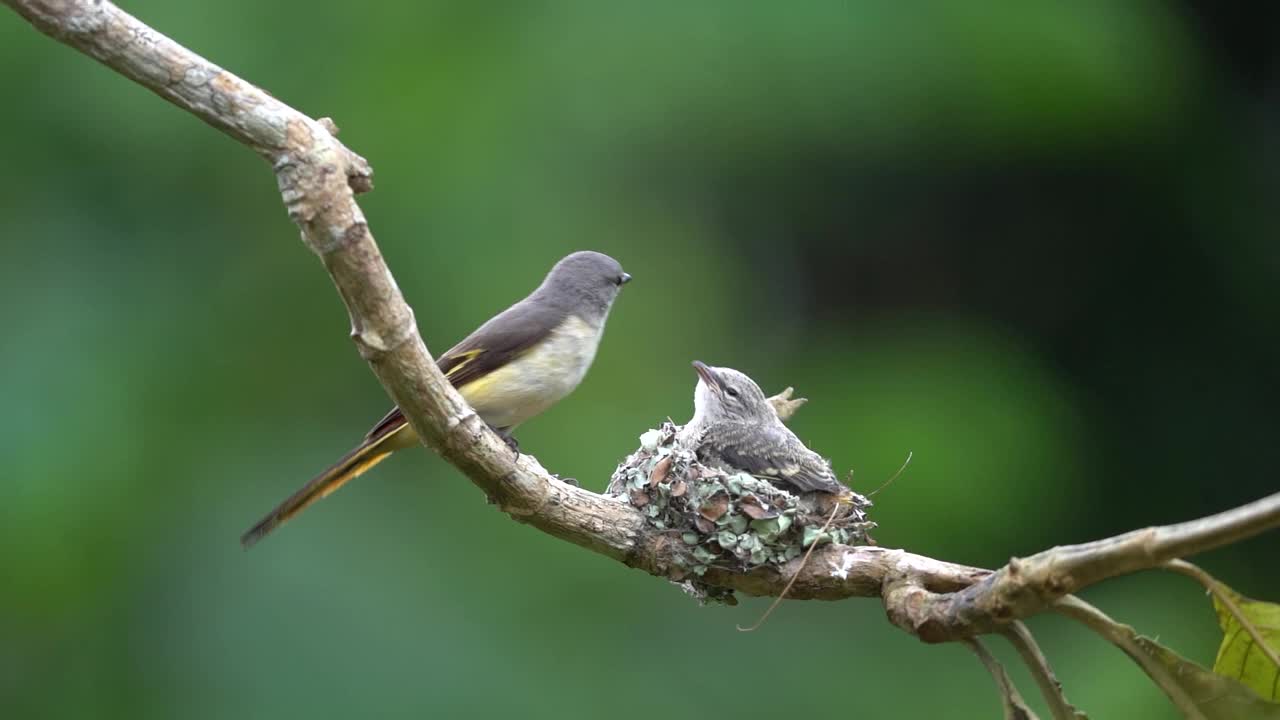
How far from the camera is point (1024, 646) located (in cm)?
329

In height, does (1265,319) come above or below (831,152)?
below

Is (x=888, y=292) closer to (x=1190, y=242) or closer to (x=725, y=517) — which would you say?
(x=1190, y=242)

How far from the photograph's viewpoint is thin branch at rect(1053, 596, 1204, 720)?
3145 millimetres

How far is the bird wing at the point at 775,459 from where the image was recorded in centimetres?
498

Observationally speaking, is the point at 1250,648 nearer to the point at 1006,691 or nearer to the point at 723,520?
the point at 1006,691

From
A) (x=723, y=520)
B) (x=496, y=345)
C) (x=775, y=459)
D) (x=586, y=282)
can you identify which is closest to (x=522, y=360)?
(x=496, y=345)

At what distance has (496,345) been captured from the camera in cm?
534

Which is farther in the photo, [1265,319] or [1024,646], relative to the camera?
[1265,319]

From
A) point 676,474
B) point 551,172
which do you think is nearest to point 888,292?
point 551,172

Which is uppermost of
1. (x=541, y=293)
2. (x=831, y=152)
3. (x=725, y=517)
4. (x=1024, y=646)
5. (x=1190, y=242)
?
(x=831, y=152)

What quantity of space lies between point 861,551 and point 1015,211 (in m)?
7.37

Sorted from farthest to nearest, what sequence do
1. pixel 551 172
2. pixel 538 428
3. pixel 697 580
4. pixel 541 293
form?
pixel 551 172, pixel 538 428, pixel 541 293, pixel 697 580

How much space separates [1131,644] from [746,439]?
2.38 metres

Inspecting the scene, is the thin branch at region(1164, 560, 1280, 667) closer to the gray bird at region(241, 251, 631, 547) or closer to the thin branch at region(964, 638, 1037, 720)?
the thin branch at region(964, 638, 1037, 720)
